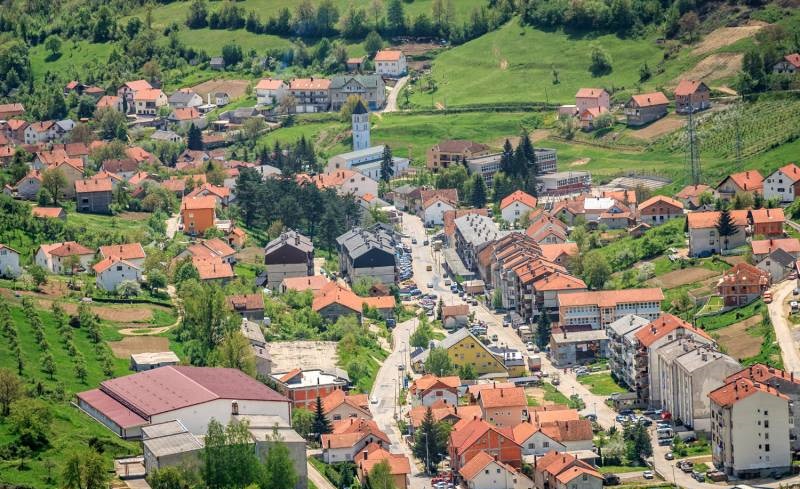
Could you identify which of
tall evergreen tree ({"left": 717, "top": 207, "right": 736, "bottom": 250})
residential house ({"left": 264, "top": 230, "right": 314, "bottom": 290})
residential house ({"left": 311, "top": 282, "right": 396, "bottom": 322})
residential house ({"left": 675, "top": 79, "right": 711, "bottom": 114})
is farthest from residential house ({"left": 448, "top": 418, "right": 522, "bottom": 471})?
residential house ({"left": 675, "top": 79, "right": 711, "bottom": 114})

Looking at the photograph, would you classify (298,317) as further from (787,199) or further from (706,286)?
(787,199)

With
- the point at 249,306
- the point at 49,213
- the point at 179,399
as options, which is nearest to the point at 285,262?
the point at 249,306

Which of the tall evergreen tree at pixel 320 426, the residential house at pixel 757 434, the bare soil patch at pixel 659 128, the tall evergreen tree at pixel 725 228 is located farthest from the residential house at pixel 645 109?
the residential house at pixel 757 434

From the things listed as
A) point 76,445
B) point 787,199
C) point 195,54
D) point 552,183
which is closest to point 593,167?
Result: point 552,183

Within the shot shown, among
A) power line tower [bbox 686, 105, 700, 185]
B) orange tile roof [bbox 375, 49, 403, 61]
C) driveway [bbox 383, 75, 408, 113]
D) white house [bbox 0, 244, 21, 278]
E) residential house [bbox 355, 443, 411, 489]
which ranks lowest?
driveway [bbox 383, 75, 408, 113]

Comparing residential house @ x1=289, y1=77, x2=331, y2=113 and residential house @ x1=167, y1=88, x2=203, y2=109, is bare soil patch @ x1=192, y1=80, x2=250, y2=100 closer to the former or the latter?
residential house @ x1=167, y1=88, x2=203, y2=109

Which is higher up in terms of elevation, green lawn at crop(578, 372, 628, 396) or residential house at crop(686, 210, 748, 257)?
residential house at crop(686, 210, 748, 257)
